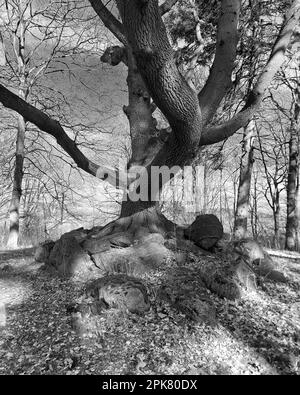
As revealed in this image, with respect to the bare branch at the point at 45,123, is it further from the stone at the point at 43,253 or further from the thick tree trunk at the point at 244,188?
the thick tree trunk at the point at 244,188

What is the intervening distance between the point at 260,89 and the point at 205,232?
1788 mm

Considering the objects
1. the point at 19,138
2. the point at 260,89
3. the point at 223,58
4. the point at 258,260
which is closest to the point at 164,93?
Answer: the point at 223,58

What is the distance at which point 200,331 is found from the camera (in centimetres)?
241

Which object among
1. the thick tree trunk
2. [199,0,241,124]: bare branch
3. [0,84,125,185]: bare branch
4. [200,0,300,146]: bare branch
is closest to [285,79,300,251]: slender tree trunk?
the thick tree trunk

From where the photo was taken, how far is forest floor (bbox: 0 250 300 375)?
207 centimetres

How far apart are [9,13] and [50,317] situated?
29.4 ft

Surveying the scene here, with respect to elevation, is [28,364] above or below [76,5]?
below

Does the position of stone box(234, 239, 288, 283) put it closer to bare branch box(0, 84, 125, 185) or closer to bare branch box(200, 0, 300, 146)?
bare branch box(200, 0, 300, 146)

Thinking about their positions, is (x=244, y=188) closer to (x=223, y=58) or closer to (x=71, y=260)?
(x=223, y=58)

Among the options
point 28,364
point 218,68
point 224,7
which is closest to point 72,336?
point 28,364

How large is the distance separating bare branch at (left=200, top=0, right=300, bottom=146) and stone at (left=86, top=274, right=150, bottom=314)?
1585 millimetres
